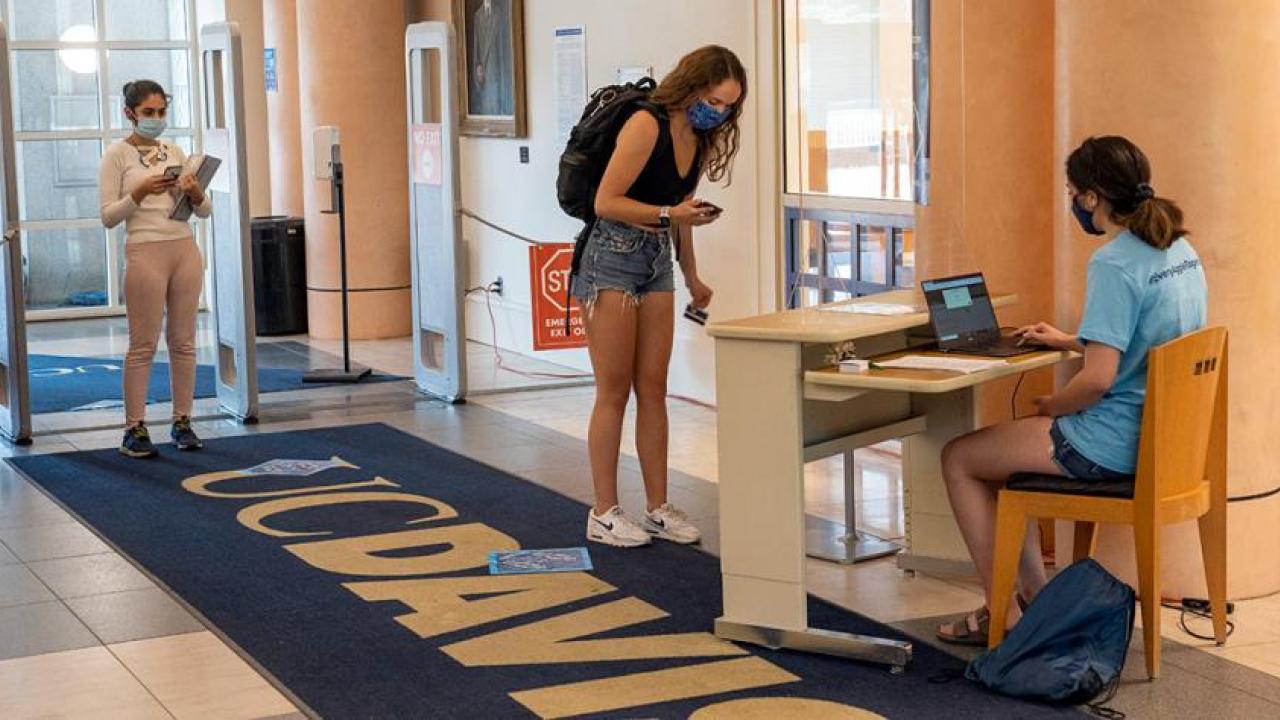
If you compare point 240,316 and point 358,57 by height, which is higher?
point 358,57

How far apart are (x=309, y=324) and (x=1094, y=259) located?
8.12 m

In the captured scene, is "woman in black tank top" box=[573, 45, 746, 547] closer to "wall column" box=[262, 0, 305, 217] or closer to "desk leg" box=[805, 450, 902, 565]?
"desk leg" box=[805, 450, 902, 565]

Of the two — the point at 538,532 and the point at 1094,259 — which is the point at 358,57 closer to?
the point at 538,532

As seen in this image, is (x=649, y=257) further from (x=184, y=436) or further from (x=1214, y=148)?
(x=184, y=436)

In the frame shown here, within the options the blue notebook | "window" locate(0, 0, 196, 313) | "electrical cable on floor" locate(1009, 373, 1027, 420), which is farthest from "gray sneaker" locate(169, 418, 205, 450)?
"window" locate(0, 0, 196, 313)

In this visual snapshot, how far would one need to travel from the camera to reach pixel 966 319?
187 inches

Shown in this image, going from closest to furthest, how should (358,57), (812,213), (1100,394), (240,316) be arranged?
1. (1100,394)
2. (812,213)
3. (240,316)
4. (358,57)

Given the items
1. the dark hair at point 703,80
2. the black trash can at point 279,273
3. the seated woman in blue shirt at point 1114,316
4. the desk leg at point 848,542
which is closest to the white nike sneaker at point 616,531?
the desk leg at point 848,542

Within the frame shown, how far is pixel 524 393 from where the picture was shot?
920 cm

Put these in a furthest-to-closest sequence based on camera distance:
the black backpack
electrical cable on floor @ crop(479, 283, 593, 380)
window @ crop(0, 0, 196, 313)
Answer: window @ crop(0, 0, 196, 313)
electrical cable on floor @ crop(479, 283, 593, 380)
the black backpack

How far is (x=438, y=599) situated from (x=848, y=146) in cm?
321

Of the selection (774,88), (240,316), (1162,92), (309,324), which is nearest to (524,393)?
(240,316)

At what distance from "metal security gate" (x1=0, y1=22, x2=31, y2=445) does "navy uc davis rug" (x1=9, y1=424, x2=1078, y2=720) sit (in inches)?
18.7

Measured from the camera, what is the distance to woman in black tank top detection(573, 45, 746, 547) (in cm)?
534
